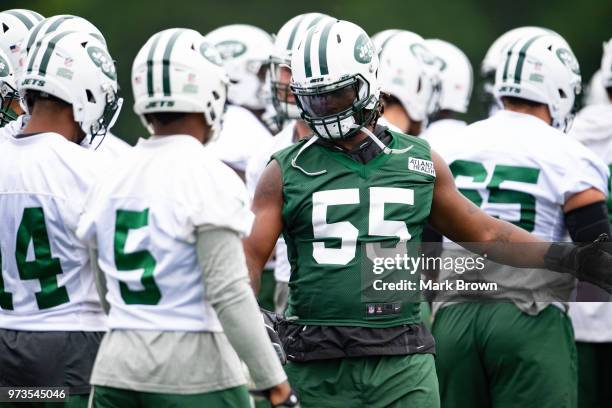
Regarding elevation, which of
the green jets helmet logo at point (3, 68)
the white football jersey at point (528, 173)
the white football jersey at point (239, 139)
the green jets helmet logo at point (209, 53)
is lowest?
the white football jersey at point (239, 139)

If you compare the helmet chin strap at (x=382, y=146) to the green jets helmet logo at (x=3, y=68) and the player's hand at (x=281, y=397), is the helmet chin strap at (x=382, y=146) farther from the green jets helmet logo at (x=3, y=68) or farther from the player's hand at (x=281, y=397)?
the green jets helmet logo at (x=3, y=68)

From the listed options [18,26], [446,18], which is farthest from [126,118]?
[18,26]

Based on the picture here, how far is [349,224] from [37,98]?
1286mm

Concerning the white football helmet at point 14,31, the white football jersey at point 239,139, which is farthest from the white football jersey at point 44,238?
the white football jersey at point 239,139

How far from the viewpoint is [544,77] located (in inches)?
236

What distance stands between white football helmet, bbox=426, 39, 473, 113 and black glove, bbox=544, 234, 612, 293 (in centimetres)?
438

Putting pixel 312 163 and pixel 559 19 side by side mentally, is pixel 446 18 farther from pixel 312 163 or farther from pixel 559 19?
Result: pixel 312 163

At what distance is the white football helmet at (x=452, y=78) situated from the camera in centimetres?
960

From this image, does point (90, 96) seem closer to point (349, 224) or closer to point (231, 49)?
point (349, 224)

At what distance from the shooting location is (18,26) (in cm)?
603

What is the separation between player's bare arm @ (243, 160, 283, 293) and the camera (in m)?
4.65

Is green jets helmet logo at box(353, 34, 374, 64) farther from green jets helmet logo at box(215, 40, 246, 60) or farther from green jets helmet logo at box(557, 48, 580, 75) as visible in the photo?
green jets helmet logo at box(215, 40, 246, 60)

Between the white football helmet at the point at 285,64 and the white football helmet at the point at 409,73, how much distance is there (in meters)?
0.89

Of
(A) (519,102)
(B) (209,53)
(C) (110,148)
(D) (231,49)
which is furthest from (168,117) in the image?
(D) (231,49)
